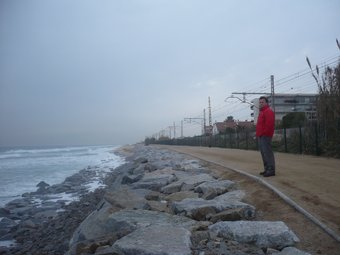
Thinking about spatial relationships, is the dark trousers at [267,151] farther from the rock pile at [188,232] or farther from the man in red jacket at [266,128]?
the rock pile at [188,232]

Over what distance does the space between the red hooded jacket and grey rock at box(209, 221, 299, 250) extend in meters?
3.85

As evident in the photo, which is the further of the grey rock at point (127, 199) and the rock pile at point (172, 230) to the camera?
the grey rock at point (127, 199)

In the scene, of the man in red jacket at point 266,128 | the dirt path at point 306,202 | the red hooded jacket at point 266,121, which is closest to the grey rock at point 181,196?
the dirt path at point 306,202

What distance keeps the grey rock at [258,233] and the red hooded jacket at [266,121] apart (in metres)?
3.85

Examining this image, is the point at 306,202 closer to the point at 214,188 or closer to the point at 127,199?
the point at 214,188

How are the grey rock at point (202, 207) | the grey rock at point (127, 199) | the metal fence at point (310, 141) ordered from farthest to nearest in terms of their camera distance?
the metal fence at point (310, 141) < the grey rock at point (127, 199) < the grey rock at point (202, 207)

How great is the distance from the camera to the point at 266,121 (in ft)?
26.9

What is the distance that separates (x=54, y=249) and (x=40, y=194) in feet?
32.8

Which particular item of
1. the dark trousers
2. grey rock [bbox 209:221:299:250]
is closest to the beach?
grey rock [bbox 209:221:299:250]

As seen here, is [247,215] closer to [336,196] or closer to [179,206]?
[179,206]

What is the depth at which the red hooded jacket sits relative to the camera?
814 cm

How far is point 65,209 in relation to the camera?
12.4 meters

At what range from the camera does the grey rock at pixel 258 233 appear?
4219 mm

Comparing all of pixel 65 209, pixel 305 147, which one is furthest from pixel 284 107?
pixel 65 209
